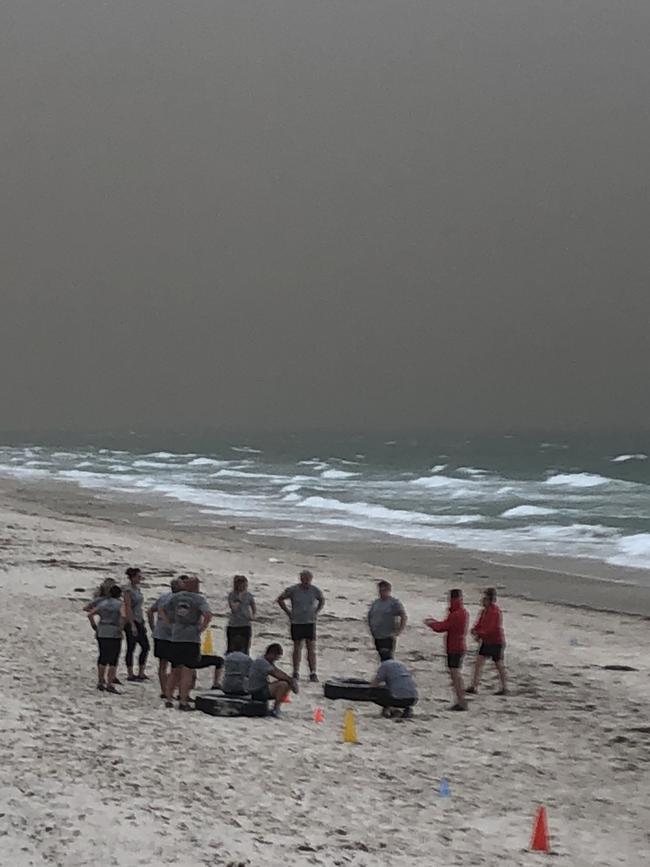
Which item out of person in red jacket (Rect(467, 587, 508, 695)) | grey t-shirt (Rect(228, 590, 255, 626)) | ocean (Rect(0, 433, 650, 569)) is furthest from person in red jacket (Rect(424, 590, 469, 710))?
ocean (Rect(0, 433, 650, 569))

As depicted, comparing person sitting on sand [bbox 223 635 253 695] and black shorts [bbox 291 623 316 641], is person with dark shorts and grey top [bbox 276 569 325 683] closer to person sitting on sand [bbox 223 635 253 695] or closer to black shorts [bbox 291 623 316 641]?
black shorts [bbox 291 623 316 641]

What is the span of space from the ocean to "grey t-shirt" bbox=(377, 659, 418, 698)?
18386 mm

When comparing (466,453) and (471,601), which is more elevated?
(466,453)

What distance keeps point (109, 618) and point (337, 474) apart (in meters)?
66.0

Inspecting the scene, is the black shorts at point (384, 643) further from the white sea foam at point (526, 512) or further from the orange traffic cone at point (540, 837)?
the white sea foam at point (526, 512)

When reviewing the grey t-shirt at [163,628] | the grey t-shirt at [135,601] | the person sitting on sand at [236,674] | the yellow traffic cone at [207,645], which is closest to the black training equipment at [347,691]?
the person sitting on sand at [236,674]

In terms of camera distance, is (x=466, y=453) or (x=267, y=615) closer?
(x=267, y=615)

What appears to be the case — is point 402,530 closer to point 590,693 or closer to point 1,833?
point 590,693

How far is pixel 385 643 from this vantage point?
1462cm

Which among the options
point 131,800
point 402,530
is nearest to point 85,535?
point 402,530

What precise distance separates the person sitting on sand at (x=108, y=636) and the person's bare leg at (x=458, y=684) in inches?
145

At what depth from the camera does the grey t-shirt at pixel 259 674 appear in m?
12.8

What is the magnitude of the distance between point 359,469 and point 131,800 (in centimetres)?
8017

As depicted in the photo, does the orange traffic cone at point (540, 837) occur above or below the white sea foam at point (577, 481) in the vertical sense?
below
